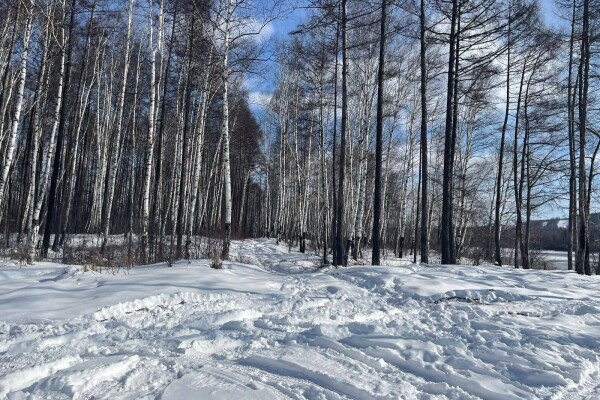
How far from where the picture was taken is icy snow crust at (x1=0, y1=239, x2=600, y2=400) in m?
3.08

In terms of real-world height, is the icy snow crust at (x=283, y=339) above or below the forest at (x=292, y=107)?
below

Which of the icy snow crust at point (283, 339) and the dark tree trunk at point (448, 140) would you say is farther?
the dark tree trunk at point (448, 140)

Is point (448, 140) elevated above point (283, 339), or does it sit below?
above

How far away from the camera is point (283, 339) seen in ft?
13.9

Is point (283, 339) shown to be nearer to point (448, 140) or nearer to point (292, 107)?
point (448, 140)

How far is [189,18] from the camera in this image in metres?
13.5

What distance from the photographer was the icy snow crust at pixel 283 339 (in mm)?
3078

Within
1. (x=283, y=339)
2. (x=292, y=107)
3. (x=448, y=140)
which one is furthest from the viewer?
(x=292, y=107)

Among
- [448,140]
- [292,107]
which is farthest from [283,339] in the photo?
[292,107]

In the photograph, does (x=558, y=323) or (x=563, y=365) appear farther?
(x=558, y=323)

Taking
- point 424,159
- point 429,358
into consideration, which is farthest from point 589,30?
point 429,358

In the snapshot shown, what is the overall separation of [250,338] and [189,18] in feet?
40.5

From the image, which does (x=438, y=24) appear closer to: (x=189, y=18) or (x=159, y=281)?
(x=189, y=18)

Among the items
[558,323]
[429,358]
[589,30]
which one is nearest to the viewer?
[429,358]
